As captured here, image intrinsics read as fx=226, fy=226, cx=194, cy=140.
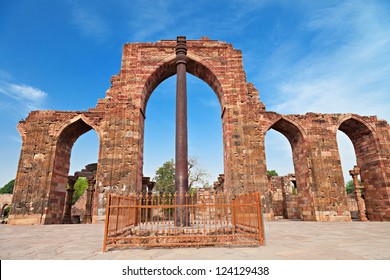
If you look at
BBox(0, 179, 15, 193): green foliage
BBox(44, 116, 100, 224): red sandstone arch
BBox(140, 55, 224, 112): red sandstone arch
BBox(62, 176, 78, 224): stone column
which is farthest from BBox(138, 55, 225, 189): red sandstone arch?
BBox(0, 179, 15, 193): green foliage

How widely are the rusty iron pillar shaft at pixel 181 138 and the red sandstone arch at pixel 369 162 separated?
38.1 feet

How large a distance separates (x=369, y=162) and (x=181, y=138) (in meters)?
14.3

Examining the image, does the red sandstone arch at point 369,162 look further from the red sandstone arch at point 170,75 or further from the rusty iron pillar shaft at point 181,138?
the rusty iron pillar shaft at point 181,138

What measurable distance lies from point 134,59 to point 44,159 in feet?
25.0

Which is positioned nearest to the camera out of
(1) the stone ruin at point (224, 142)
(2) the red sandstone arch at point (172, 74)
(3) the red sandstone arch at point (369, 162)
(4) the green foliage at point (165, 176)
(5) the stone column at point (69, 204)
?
(1) the stone ruin at point (224, 142)

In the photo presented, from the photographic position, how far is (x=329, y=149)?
13.8m

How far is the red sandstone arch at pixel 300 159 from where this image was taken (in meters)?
13.4

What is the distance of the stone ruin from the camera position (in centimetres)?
1162

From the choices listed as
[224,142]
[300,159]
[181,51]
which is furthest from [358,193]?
[181,51]

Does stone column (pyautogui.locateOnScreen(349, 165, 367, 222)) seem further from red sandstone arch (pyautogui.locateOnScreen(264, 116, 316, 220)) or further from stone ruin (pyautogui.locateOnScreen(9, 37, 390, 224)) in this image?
red sandstone arch (pyautogui.locateOnScreen(264, 116, 316, 220))

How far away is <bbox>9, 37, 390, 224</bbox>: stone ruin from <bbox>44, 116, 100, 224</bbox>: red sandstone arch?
57 mm

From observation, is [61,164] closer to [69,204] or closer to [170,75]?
[69,204]

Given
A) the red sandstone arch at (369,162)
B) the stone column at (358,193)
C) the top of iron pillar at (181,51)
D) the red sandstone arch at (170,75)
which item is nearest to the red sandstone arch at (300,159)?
the red sandstone arch at (369,162)
